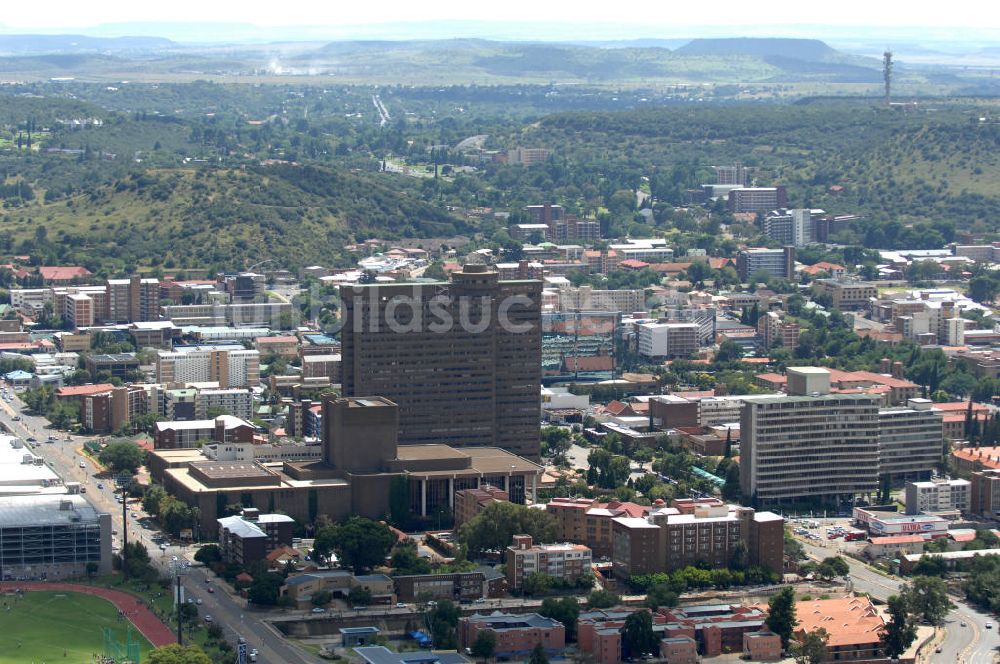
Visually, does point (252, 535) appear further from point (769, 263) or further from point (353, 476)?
point (769, 263)

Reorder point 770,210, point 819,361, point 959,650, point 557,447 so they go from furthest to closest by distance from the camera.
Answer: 1. point 770,210
2. point 819,361
3. point 557,447
4. point 959,650

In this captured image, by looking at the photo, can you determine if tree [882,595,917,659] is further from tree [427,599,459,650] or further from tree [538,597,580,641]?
tree [427,599,459,650]

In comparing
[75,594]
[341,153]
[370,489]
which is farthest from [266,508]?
[341,153]

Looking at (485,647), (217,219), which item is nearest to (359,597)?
(485,647)

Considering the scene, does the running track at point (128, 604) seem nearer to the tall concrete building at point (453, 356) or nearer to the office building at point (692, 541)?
the office building at point (692, 541)

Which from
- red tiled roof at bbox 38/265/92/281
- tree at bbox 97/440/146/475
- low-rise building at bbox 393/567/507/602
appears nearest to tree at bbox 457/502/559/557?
low-rise building at bbox 393/567/507/602

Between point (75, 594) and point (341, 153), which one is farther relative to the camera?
point (341, 153)

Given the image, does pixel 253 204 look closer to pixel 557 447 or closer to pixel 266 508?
pixel 557 447
